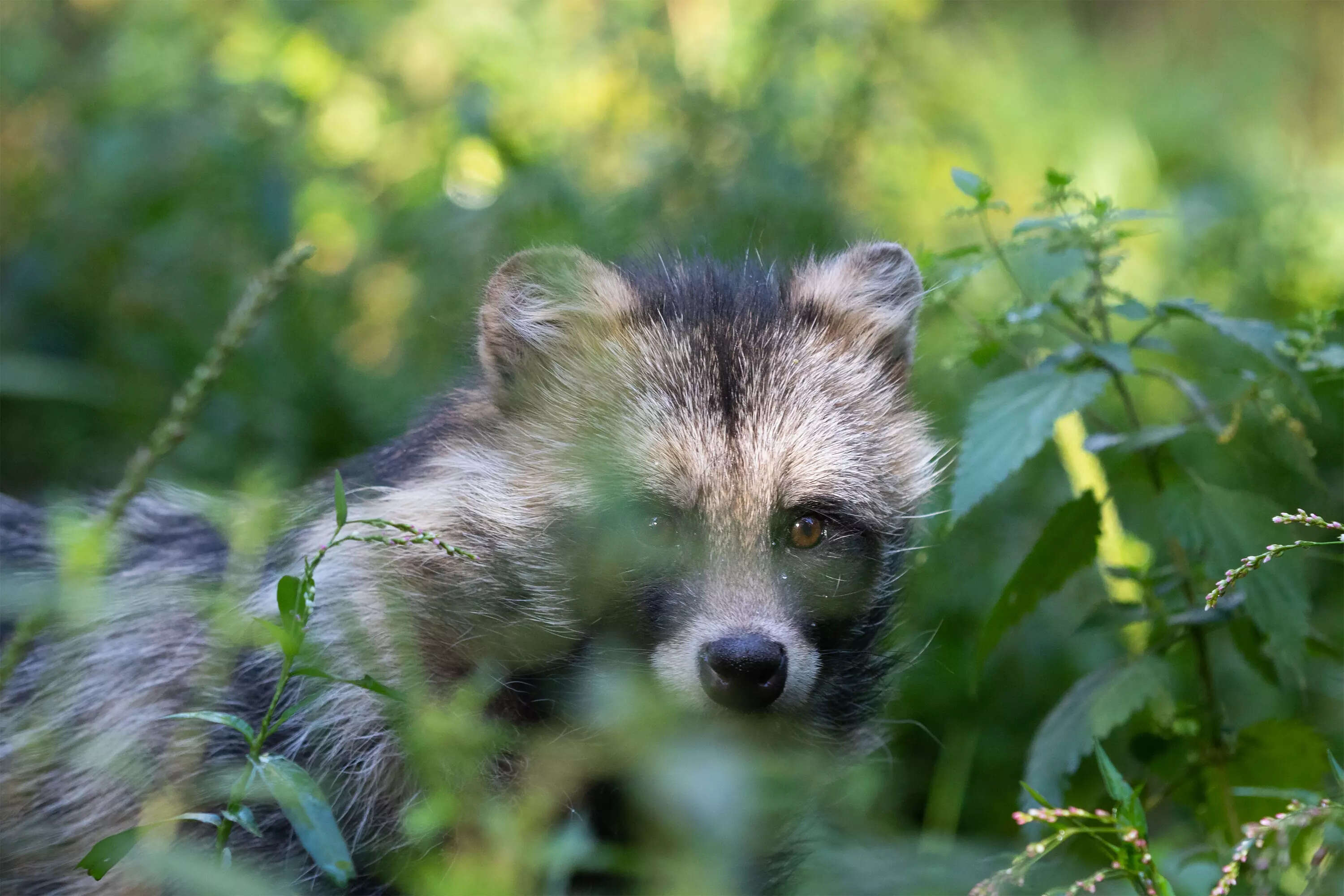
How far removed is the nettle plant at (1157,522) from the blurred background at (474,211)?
995 millimetres

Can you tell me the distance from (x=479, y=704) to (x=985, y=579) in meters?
3.21

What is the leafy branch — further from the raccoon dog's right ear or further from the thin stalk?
the raccoon dog's right ear

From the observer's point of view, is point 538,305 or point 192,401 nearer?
point 192,401

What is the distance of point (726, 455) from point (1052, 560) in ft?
3.32

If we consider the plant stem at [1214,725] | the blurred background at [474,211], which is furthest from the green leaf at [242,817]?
the blurred background at [474,211]

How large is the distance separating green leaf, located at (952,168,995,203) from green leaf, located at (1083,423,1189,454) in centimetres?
74

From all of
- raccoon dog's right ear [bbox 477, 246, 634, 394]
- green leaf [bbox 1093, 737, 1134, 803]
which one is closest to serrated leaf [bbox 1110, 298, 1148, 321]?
raccoon dog's right ear [bbox 477, 246, 634, 394]

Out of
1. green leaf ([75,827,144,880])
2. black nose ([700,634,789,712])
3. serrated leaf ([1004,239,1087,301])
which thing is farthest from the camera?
serrated leaf ([1004,239,1087,301])

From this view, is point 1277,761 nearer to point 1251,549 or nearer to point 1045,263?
point 1251,549

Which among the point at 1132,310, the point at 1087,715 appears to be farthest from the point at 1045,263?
the point at 1087,715

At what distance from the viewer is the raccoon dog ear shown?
402 cm

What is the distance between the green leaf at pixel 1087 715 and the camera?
3.52m

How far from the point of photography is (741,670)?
3.12 m

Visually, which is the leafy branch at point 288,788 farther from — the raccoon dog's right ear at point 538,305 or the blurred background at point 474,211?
the blurred background at point 474,211
